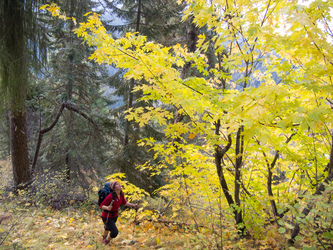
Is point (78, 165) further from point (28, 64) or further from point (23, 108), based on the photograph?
point (28, 64)

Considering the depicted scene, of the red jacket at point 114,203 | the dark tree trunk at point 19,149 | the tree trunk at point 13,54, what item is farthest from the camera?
the dark tree trunk at point 19,149

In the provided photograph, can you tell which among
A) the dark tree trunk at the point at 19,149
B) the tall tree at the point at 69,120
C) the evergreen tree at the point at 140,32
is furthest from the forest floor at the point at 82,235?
the tall tree at the point at 69,120

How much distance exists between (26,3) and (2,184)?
659cm

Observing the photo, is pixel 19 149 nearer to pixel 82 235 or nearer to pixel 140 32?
pixel 82 235

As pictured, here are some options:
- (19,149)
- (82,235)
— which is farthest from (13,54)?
(82,235)

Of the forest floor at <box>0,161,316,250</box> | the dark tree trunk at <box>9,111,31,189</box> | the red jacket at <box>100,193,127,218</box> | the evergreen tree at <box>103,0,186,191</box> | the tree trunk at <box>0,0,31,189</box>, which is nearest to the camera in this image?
the forest floor at <box>0,161,316,250</box>

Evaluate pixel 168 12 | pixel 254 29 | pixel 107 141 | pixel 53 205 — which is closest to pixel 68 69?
pixel 107 141

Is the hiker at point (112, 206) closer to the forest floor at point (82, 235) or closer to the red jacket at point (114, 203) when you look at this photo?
the red jacket at point (114, 203)

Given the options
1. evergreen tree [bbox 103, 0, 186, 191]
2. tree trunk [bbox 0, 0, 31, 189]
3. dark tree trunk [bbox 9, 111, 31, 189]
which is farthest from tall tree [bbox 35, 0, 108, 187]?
tree trunk [bbox 0, 0, 31, 189]

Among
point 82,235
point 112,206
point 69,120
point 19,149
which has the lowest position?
point 82,235

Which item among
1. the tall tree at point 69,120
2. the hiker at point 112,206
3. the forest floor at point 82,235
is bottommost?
the forest floor at point 82,235

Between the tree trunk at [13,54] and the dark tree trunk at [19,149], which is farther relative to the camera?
the dark tree trunk at [19,149]

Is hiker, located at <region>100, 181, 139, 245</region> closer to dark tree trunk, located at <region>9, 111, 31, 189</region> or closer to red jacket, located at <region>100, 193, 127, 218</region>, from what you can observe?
red jacket, located at <region>100, 193, 127, 218</region>

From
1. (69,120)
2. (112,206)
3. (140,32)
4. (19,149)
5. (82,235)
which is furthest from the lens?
(140,32)
